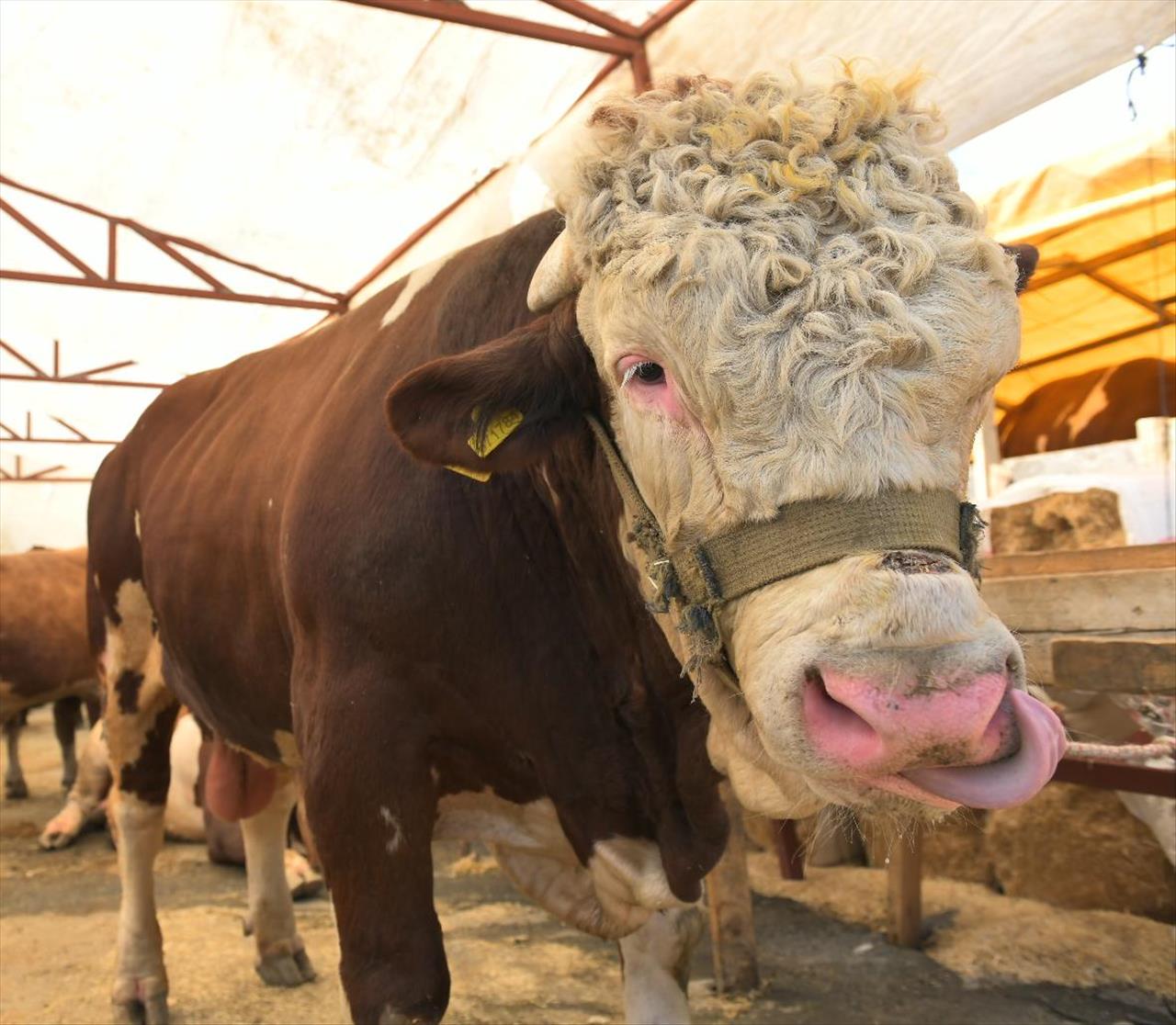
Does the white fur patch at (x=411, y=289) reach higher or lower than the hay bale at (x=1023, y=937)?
higher

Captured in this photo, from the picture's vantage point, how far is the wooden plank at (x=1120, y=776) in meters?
2.57

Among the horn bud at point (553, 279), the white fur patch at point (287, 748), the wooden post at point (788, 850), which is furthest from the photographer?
the wooden post at point (788, 850)

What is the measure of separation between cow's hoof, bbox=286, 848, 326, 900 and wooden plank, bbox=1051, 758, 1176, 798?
3.32 m

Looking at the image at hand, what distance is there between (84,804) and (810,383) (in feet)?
20.1

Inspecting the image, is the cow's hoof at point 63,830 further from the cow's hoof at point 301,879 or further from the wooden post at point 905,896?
the wooden post at point 905,896

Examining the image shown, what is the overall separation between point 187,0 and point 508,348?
366cm

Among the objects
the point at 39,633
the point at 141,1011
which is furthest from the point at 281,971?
the point at 39,633

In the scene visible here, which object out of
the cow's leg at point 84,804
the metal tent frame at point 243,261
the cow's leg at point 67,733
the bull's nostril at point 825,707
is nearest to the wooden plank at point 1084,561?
the bull's nostril at point 825,707

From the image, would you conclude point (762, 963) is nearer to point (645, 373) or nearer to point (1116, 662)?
point (1116, 662)

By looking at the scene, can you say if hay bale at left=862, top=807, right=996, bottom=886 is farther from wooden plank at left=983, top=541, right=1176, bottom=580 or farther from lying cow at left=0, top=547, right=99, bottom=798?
lying cow at left=0, top=547, right=99, bottom=798

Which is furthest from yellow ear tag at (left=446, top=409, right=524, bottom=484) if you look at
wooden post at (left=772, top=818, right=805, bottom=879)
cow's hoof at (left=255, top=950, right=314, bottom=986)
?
wooden post at (left=772, top=818, right=805, bottom=879)

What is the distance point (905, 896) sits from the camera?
3.61 metres

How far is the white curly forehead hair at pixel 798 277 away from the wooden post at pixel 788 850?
3.15 m

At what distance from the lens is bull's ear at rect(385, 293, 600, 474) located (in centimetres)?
165
